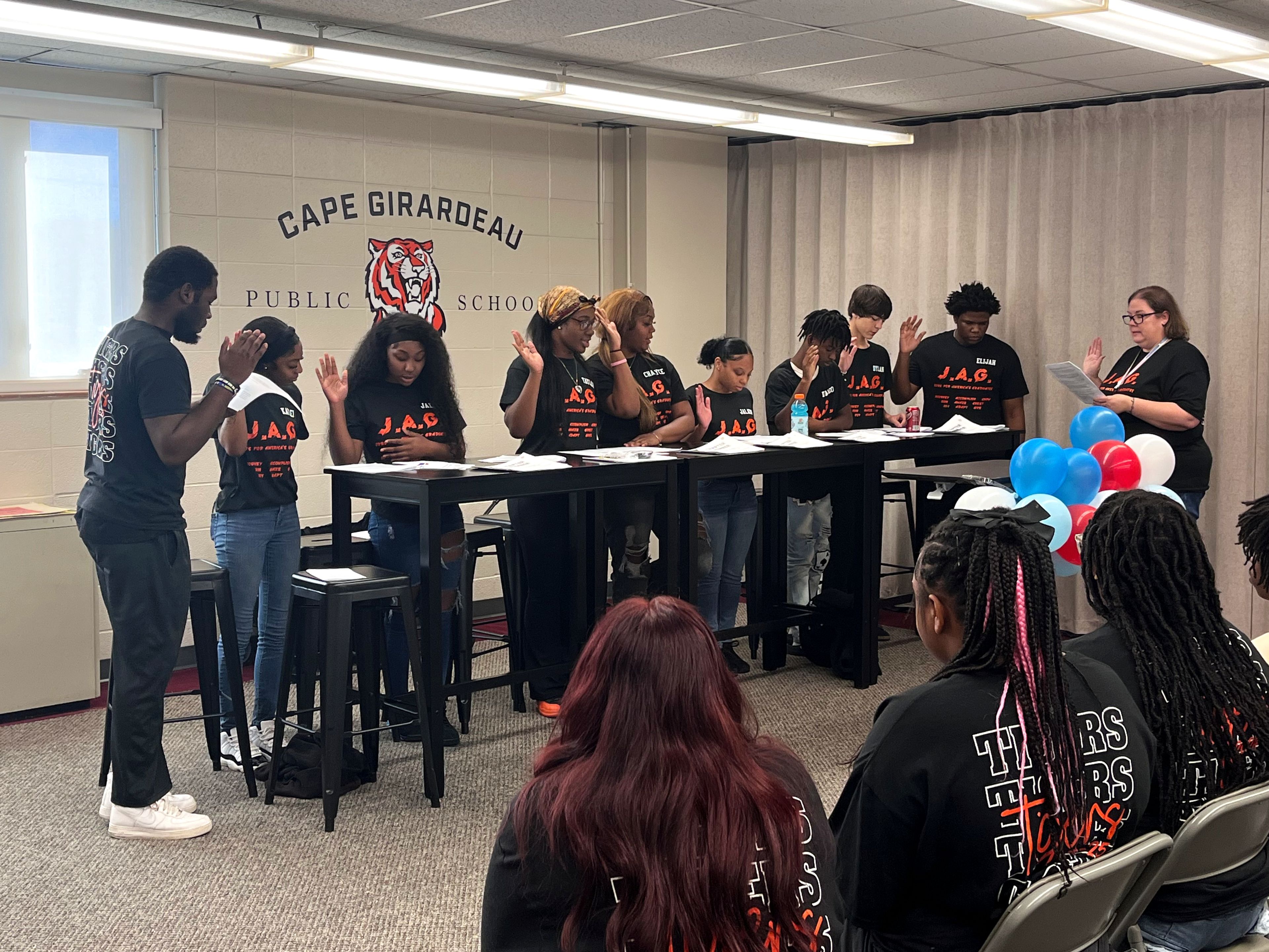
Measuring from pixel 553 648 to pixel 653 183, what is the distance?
309 centimetres

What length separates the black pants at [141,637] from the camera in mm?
3504

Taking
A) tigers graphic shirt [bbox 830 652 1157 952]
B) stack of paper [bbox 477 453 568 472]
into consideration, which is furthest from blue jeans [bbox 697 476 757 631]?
tigers graphic shirt [bbox 830 652 1157 952]

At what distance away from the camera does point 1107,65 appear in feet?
17.0

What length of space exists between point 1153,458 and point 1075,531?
2.51 ft

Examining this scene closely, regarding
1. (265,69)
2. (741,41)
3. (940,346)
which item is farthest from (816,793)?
(940,346)

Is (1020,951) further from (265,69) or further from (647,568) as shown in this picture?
(265,69)

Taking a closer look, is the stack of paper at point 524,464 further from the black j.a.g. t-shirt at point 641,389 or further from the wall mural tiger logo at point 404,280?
the wall mural tiger logo at point 404,280

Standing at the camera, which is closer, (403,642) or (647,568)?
(403,642)

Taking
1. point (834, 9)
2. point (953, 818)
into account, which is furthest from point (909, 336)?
point (953, 818)

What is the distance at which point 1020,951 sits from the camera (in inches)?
65.3

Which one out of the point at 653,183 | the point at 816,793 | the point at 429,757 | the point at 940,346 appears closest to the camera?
the point at 816,793

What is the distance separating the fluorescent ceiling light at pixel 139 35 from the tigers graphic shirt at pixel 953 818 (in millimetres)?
3365

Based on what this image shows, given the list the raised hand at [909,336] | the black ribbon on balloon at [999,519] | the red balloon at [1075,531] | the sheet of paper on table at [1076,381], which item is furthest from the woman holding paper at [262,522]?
the raised hand at [909,336]

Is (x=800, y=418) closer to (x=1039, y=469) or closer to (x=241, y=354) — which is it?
(x=1039, y=469)
